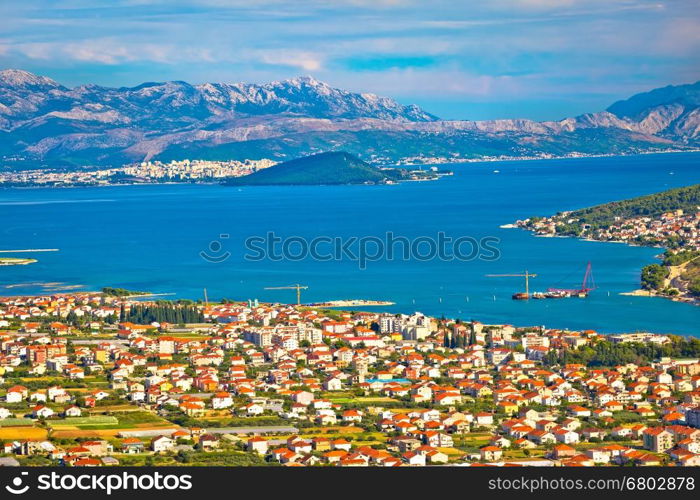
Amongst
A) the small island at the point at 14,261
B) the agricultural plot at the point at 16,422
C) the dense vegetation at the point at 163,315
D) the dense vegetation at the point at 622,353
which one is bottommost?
the agricultural plot at the point at 16,422

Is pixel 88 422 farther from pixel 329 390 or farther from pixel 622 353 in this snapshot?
pixel 622 353

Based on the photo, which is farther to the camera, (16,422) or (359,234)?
(359,234)

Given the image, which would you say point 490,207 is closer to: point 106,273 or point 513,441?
point 106,273

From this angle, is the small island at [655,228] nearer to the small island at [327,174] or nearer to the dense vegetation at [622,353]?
the dense vegetation at [622,353]

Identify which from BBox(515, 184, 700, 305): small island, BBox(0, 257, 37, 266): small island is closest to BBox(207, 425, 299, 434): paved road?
BBox(515, 184, 700, 305): small island
